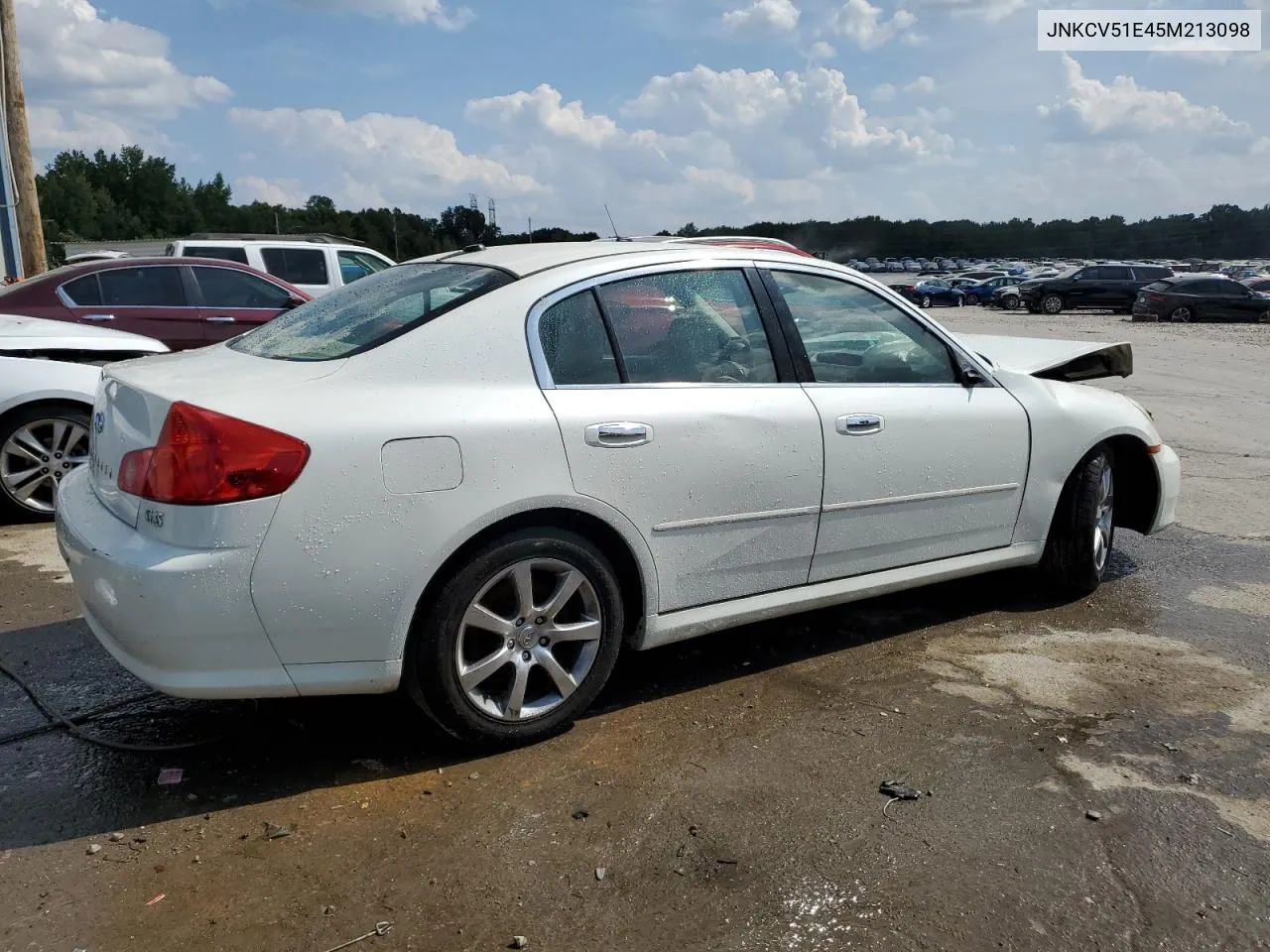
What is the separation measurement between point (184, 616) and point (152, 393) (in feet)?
2.30

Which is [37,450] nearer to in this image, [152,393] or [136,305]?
[136,305]

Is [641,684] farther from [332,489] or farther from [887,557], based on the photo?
[332,489]

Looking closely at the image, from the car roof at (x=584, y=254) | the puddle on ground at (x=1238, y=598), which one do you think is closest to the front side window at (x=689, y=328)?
the car roof at (x=584, y=254)

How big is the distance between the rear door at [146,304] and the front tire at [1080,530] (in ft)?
24.0

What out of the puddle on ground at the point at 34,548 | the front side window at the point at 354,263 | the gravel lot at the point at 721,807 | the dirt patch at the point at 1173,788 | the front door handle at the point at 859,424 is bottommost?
the dirt patch at the point at 1173,788

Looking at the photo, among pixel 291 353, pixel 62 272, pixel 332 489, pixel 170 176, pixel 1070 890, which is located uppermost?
pixel 170 176

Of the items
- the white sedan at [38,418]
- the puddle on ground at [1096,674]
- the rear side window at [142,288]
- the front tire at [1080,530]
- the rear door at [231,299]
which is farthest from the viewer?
the rear door at [231,299]

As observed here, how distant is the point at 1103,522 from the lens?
4.95 meters

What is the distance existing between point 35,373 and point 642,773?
4563 millimetres

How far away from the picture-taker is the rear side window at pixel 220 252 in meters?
14.6

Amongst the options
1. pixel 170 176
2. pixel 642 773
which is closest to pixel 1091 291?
pixel 642 773

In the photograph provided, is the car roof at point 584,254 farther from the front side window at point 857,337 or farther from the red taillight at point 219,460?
the red taillight at point 219,460

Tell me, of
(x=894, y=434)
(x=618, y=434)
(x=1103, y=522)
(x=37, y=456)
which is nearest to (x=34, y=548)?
(x=37, y=456)

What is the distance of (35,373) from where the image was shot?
19.7ft
